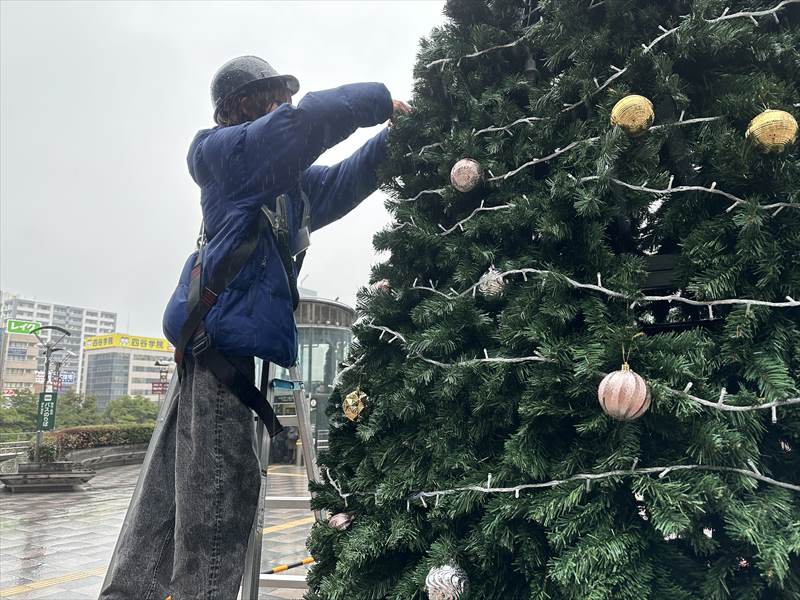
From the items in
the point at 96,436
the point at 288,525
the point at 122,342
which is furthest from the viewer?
the point at 122,342

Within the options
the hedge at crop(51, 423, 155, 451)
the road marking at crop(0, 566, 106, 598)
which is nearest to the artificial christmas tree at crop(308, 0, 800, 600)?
the road marking at crop(0, 566, 106, 598)

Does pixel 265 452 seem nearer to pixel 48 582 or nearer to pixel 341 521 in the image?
pixel 341 521

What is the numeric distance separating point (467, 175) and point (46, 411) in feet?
43.4

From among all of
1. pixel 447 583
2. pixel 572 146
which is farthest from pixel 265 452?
pixel 572 146

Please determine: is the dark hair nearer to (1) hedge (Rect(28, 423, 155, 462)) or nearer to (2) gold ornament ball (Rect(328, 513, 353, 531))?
(2) gold ornament ball (Rect(328, 513, 353, 531))

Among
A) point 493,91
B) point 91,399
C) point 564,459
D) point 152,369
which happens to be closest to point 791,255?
point 564,459

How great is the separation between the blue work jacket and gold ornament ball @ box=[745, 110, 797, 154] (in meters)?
0.97

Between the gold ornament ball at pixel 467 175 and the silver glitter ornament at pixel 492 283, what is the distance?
236mm

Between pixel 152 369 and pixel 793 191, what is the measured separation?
83334 millimetres

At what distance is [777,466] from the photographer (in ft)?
3.41

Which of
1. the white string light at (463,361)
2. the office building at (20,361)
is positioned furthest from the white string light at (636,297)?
the office building at (20,361)

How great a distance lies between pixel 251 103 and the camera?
167 centimetres

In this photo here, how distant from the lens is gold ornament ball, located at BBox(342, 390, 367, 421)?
1.51 meters

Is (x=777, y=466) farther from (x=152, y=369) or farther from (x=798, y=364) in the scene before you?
(x=152, y=369)
